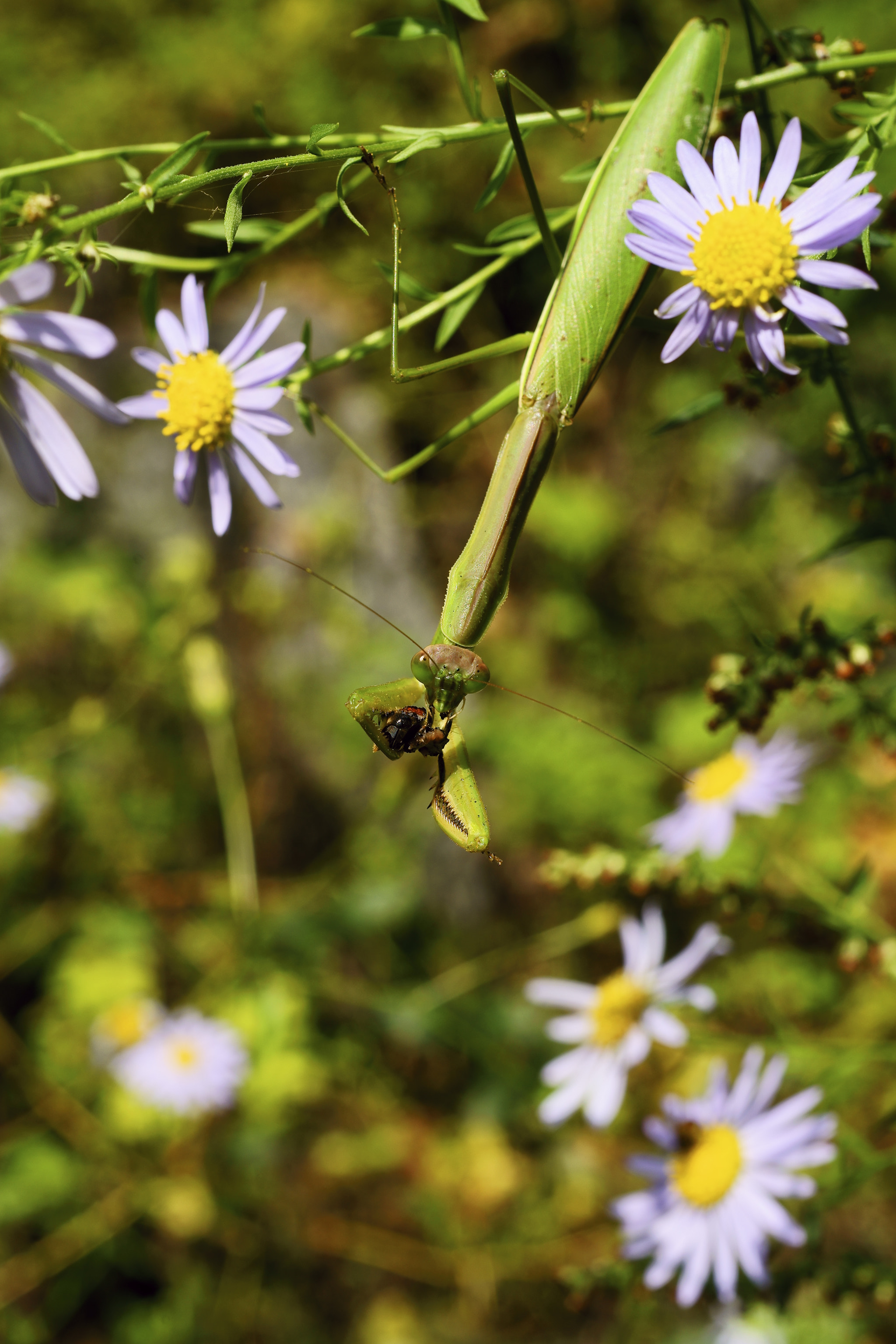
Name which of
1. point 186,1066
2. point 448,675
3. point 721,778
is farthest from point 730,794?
point 186,1066

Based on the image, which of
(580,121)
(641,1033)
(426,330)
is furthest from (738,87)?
(426,330)

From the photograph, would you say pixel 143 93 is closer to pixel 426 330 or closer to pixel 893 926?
pixel 426 330

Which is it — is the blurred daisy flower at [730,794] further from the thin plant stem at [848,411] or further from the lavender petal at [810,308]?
the lavender petal at [810,308]

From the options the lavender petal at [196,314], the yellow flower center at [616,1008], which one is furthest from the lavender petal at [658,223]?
the yellow flower center at [616,1008]

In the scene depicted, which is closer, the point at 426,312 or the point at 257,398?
the point at 426,312

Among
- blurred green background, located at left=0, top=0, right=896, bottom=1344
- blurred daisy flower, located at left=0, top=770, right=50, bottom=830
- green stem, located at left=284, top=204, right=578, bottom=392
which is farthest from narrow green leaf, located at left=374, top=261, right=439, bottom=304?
blurred daisy flower, located at left=0, top=770, right=50, bottom=830

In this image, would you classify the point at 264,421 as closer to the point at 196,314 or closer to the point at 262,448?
the point at 262,448
